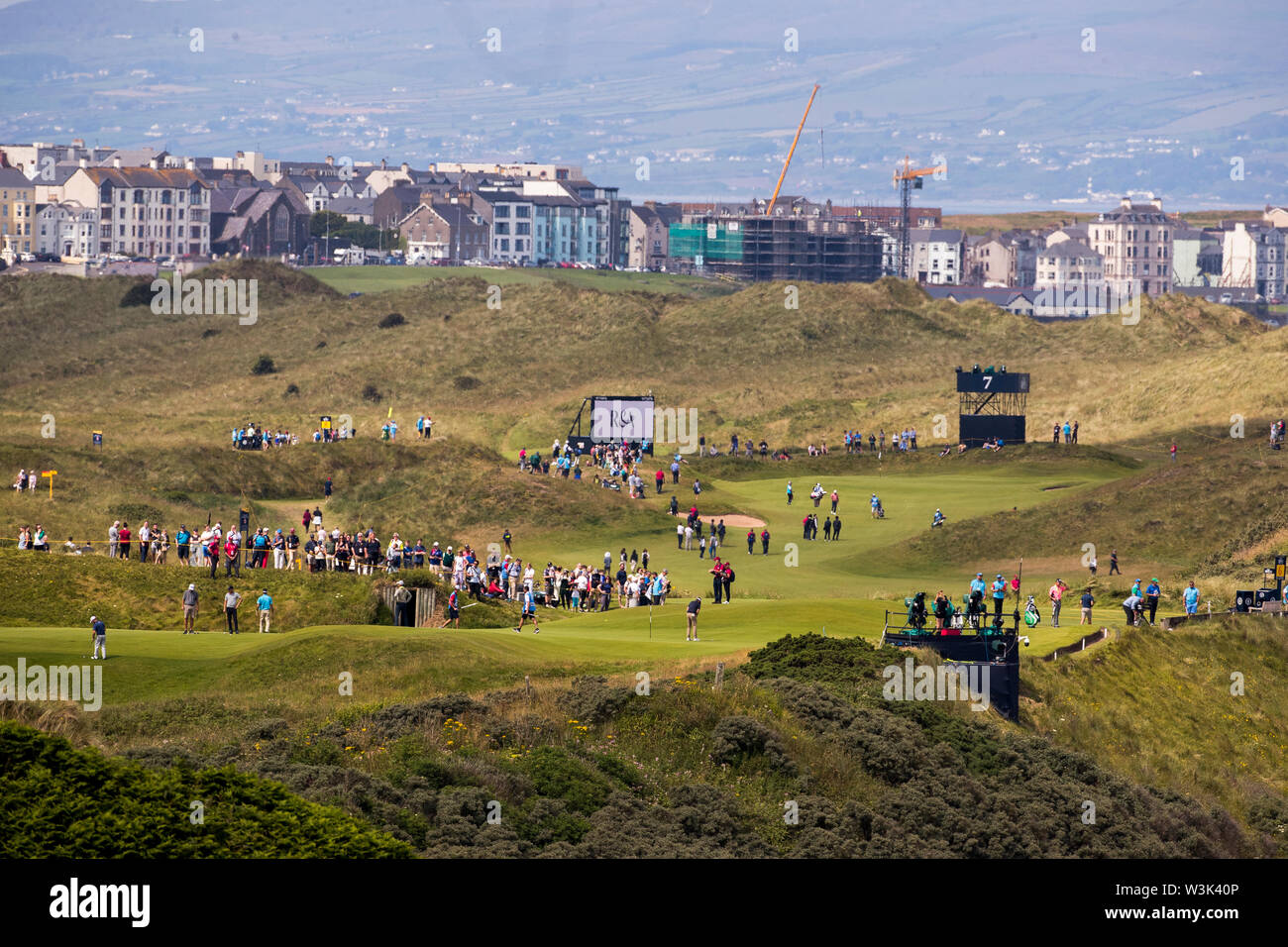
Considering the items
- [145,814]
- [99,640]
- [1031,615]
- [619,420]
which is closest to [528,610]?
[99,640]

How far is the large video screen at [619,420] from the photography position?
9231cm

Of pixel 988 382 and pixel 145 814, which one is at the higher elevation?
pixel 988 382

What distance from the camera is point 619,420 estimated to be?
92.6 metres

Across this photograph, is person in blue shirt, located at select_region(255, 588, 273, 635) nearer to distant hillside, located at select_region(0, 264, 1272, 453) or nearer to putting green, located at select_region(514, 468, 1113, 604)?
putting green, located at select_region(514, 468, 1113, 604)

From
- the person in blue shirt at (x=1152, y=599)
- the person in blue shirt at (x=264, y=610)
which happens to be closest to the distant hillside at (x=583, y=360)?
the person in blue shirt at (x=264, y=610)

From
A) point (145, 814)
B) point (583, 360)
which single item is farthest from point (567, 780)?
point (583, 360)

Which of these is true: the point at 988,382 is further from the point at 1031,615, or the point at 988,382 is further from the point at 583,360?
the point at 583,360

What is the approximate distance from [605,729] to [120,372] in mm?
112598

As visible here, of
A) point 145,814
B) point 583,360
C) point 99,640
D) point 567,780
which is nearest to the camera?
point 145,814

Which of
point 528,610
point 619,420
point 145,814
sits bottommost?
point 145,814

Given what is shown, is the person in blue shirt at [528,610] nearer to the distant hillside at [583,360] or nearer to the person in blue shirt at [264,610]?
the person in blue shirt at [264,610]

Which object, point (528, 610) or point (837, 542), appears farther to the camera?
point (837, 542)

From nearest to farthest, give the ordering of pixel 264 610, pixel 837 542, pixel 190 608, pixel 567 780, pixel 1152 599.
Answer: pixel 567 780 → pixel 190 608 → pixel 264 610 → pixel 1152 599 → pixel 837 542
